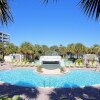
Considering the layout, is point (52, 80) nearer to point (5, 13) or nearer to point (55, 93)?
point (55, 93)

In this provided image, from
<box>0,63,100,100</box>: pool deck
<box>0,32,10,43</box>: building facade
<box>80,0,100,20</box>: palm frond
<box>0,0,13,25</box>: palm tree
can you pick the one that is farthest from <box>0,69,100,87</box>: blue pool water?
<box>0,32,10,43</box>: building facade

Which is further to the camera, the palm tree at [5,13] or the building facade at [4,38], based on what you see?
the building facade at [4,38]

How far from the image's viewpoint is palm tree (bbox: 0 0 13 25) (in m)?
3.16

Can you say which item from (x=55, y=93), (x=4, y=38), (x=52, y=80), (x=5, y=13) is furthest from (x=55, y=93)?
(x=4, y=38)

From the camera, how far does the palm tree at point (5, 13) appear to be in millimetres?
3160

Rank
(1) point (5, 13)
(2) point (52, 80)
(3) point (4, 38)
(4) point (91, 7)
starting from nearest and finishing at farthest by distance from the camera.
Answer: (4) point (91, 7), (1) point (5, 13), (2) point (52, 80), (3) point (4, 38)

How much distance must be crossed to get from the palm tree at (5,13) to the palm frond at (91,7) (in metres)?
1.15

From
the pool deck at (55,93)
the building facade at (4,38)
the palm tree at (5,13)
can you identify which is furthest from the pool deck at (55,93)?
the building facade at (4,38)

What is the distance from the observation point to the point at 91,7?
9.82ft

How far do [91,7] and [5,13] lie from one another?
1.34 m

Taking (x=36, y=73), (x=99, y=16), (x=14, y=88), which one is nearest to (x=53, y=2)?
(x=99, y=16)

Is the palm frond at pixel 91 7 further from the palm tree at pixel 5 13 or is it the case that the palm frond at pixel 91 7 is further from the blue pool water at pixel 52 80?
the blue pool water at pixel 52 80

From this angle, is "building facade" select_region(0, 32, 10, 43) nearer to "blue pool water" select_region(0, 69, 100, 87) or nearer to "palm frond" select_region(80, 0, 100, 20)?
"blue pool water" select_region(0, 69, 100, 87)

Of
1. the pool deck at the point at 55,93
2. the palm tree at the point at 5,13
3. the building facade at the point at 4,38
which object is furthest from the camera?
the building facade at the point at 4,38
